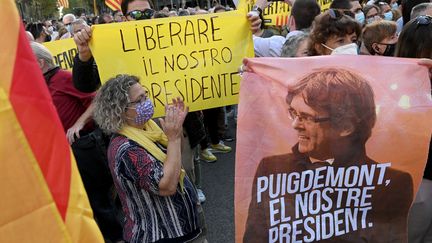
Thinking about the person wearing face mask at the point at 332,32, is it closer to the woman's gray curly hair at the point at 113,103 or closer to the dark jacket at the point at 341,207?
the dark jacket at the point at 341,207

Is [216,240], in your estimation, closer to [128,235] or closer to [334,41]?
[128,235]

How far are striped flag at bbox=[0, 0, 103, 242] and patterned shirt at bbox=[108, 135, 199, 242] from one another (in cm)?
103

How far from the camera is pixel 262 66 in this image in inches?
77.8

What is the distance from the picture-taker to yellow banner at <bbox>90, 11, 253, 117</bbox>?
2.72m

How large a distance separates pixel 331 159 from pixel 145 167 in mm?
821

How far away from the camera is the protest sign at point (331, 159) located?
1849 millimetres

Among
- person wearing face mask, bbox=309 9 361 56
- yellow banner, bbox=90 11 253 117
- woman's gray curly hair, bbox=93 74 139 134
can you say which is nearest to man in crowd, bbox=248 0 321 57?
yellow banner, bbox=90 11 253 117

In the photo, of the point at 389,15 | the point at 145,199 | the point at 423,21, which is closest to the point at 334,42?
the point at 423,21

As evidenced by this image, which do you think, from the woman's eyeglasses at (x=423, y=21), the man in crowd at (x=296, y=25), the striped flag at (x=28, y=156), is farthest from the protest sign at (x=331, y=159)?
the man in crowd at (x=296, y=25)

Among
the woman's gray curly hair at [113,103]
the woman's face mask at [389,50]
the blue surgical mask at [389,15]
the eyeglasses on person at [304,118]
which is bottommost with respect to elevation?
the blue surgical mask at [389,15]

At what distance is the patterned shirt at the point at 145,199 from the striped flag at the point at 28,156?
1.03 metres

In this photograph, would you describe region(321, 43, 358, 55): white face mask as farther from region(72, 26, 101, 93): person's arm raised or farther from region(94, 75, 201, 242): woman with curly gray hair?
region(72, 26, 101, 93): person's arm raised

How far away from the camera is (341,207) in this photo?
188 cm

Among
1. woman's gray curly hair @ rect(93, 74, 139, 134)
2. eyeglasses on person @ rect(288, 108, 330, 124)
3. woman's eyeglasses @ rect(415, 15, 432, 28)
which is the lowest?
woman's gray curly hair @ rect(93, 74, 139, 134)
